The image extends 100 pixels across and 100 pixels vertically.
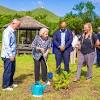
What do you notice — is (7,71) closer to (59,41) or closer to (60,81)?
(60,81)

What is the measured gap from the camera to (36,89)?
9477mm

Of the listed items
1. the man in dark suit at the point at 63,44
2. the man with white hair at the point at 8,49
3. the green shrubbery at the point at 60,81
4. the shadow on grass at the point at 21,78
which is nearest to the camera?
the man with white hair at the point at 8,49

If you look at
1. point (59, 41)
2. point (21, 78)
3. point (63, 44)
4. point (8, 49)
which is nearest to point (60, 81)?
point (8, 49)

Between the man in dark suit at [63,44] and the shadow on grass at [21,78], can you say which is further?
the man in dark suit at [63,44]

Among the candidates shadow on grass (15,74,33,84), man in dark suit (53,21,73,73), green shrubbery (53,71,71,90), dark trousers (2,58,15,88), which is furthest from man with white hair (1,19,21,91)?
man in dark suit (53,21,73,73)

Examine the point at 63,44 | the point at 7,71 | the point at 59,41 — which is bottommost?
the point at 7,71

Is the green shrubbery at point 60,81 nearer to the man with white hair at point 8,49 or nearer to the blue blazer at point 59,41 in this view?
the man with white hair at point 8,49

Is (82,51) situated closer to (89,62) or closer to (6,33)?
(89,62)

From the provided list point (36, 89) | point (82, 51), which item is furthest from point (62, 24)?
point (36, 89)

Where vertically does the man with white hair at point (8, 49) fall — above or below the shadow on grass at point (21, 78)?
above

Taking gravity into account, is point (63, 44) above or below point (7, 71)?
above

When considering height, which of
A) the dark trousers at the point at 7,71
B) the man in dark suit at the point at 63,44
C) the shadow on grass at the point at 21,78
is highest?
the man in dark suit at the point at 63,44

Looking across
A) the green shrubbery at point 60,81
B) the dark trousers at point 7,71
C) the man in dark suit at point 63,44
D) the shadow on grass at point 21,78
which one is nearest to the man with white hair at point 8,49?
the dark trousers at point 7,71

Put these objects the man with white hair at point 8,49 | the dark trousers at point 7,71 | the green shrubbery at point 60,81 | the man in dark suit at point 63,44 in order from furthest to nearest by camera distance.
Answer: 1. the man in dark suit at point 63,44
2. the green shrubbery at point 60,81
3. the dark trousers at point 7,71
4. the man with white hair at point 8,49
